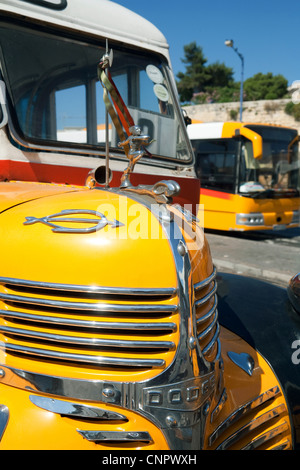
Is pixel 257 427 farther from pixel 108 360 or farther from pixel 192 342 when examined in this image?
pixel 108 360

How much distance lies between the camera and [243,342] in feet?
6.42

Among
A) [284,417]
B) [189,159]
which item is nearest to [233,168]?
[189,159]

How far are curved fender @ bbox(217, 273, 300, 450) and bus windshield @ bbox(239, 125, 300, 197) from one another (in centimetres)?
837

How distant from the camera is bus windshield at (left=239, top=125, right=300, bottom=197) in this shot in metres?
10.6

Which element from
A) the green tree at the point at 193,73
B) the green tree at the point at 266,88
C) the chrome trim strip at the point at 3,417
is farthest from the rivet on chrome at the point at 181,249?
the green tree at the point at 193,73

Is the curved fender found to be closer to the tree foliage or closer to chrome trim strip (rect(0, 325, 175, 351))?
chrome trim strip (rect(0, 325, 175, 351))

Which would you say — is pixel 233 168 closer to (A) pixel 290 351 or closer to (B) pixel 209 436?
(A) pixel 290 351

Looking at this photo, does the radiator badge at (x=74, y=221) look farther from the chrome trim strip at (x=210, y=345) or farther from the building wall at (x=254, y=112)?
the building wall at (x=254, y=112)

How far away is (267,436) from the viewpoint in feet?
5.21

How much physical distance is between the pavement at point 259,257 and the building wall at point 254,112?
20388 mm

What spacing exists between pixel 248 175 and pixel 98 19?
28.1 ft

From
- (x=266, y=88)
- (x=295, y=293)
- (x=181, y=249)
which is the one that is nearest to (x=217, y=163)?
(x=295, y=293)

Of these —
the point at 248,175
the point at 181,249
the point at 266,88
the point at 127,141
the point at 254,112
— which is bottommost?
the point at 248,175

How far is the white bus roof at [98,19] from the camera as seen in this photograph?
2344mm
